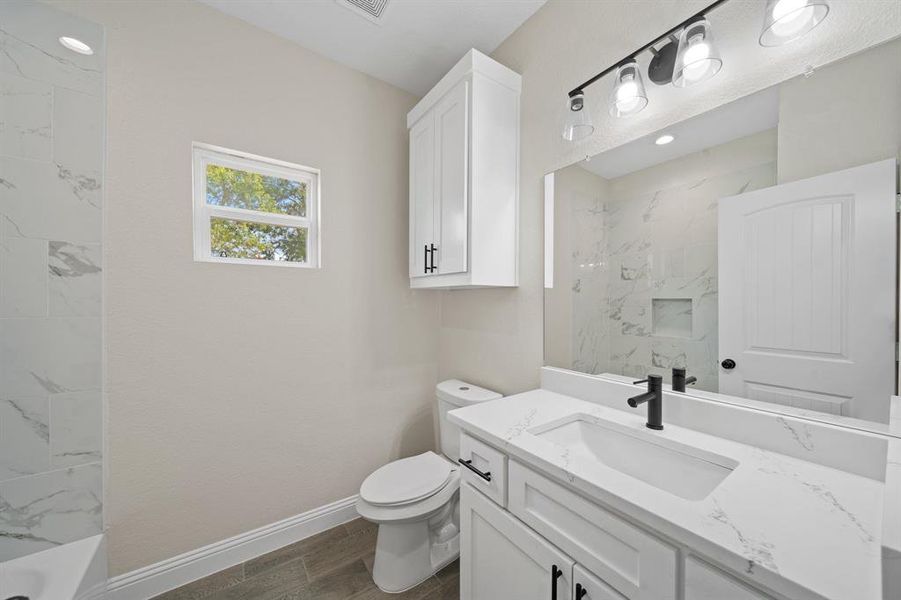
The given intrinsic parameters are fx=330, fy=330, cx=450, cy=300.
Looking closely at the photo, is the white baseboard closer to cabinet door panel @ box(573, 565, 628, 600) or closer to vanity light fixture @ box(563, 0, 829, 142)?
cabinet door panel @ box(573, 565, 628, 600)

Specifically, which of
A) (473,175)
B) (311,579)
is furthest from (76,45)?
(311,579)

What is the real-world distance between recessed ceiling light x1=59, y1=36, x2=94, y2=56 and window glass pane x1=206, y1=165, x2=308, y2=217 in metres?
0.53

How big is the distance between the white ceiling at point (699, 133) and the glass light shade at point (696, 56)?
119mm

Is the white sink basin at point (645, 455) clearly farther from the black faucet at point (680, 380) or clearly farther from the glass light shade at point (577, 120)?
the glass light shade at point (577, 120)

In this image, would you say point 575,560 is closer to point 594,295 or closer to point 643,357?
point 643,357

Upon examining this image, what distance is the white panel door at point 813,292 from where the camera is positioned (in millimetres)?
775

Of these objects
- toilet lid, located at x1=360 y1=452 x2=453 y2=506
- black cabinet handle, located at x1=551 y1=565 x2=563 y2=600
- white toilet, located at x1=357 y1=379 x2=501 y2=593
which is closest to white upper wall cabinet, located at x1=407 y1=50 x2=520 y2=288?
white toilet, located at x1=357 y1=379 x2=501 y2=593

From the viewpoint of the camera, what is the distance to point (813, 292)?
0.86 meters

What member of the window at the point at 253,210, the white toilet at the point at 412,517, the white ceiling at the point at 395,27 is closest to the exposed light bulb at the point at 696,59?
the white ceiling at the point at 395,27

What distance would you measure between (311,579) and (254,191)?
1945mm

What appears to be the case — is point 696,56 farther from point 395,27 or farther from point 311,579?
point 311,579

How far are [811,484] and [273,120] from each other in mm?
2439

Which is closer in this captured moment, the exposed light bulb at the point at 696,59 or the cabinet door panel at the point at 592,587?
the cabinet door panel at the point at 592,587

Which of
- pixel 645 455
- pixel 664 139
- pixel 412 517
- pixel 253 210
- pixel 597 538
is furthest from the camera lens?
pixel 253 210
